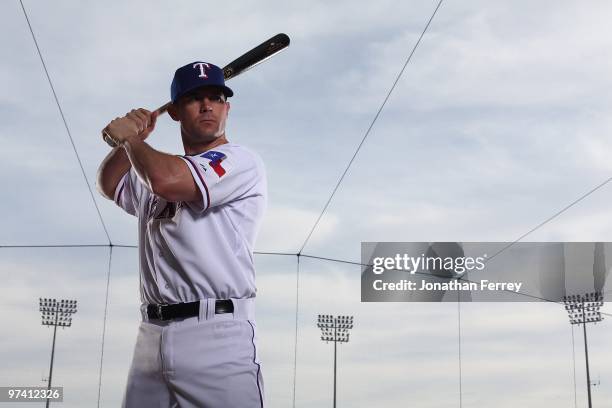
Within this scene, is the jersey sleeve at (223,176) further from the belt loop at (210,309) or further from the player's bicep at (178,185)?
the belt loop at (210,309)

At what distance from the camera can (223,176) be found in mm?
1724

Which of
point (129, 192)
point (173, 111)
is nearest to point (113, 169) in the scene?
point (129, 192)

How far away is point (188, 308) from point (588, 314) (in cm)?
2034

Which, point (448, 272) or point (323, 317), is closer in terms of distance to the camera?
point (448, 272)

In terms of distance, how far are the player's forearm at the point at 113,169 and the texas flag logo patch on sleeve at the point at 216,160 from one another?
1.13ft

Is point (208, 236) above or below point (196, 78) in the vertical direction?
below

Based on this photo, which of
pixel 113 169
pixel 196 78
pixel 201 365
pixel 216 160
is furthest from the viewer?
pixel 113 169

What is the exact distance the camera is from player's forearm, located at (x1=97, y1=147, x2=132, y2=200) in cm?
204

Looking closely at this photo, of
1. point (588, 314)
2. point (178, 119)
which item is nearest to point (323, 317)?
point (588, 314)

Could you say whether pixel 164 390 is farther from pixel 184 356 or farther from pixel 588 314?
pixel 588 314

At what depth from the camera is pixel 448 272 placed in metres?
7.66

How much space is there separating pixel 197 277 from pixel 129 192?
1.48 feet

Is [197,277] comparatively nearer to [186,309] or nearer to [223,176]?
[186,309]

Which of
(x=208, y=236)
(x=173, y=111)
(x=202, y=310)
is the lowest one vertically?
(x=202, y=310)
